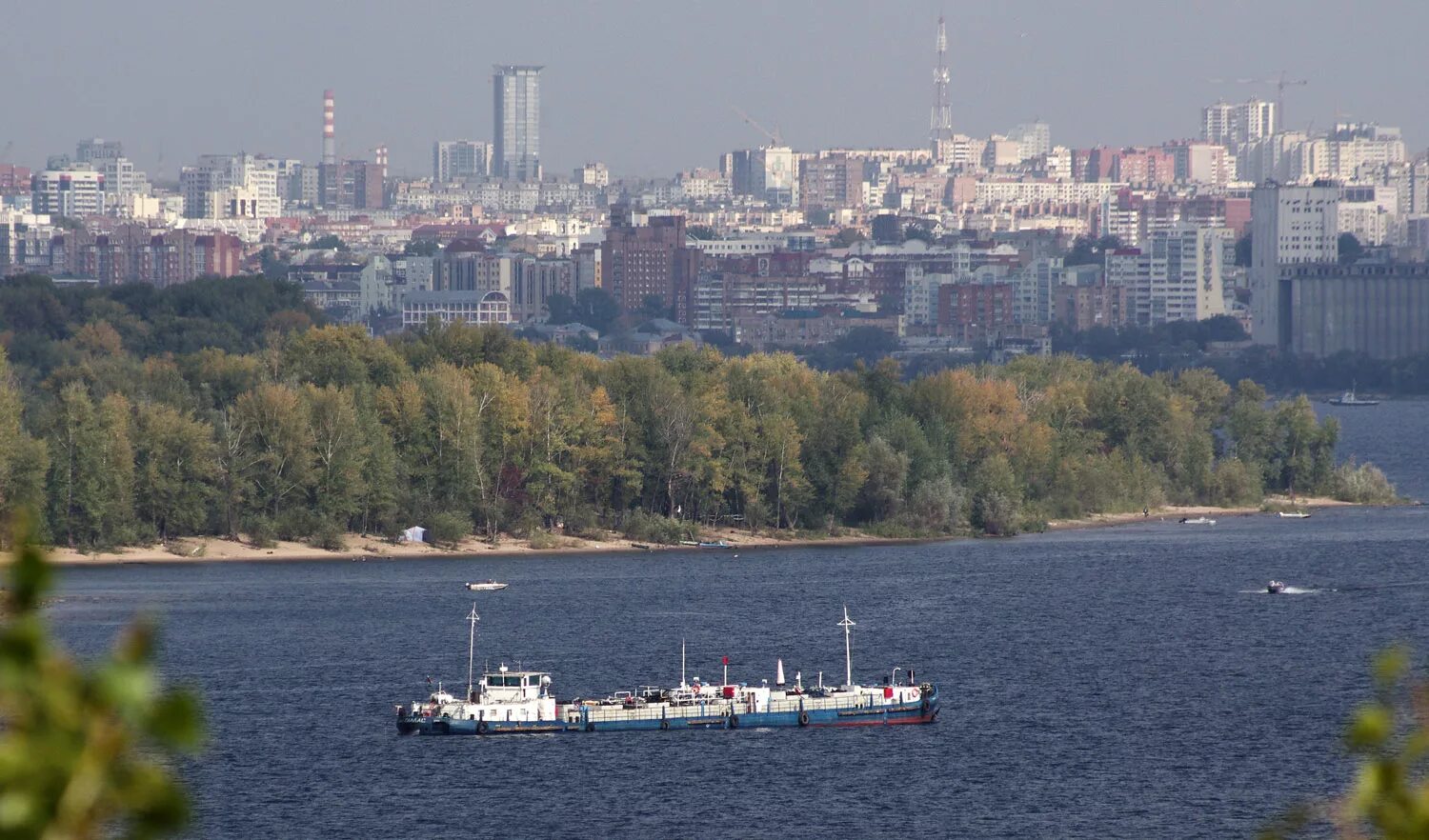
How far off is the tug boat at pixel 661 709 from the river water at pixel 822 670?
236 mm

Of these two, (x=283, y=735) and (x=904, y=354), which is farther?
(x=904, y=354)

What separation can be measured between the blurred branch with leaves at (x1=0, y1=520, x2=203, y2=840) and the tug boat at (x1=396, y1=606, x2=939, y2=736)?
23587mm

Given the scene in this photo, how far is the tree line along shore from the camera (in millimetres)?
42094

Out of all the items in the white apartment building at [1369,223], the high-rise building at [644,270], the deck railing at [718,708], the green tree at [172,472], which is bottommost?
the deck railing at [718,708]

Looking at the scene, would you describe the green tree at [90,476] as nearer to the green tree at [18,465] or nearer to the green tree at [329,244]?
the green tree at [18,465]

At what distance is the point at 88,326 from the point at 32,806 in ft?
207

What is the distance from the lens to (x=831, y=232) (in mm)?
197500

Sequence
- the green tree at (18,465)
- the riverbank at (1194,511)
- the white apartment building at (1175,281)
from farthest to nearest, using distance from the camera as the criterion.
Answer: the white apartment building at (1175,281), the riverbank at (1194,511), the green tree at (18,465)

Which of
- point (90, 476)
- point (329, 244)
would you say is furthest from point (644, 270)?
point (90, 476)

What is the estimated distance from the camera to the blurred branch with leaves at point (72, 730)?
5.40 feet

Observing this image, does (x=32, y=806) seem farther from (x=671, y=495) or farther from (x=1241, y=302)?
(x=1241, y=302)

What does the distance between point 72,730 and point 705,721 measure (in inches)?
953

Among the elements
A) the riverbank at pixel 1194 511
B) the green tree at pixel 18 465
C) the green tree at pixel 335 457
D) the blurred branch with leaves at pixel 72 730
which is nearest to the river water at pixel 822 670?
the green tree at pixel 335 457

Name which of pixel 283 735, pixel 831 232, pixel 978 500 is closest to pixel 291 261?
pixel 831 232
